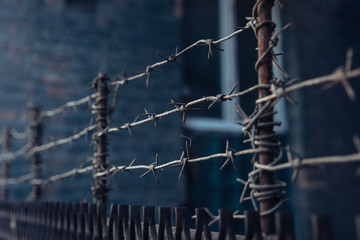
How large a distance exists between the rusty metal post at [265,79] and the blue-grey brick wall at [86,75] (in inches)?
145

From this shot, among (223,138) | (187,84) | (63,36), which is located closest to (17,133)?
(63,36)

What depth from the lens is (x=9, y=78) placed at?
194 inches

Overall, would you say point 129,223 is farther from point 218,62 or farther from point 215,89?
point 218,62

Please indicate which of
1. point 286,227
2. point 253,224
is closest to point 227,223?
point 253,224

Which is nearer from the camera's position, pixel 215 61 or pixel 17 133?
pixel 17 133

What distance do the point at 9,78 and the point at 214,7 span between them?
3.45m

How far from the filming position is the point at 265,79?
4.12 ft

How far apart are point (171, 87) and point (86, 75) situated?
121cm

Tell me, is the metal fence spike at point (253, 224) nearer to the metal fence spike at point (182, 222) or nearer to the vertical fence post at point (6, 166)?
the metal fence spike at point (182, 222)

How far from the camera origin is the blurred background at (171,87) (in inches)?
198

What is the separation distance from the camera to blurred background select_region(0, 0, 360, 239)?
5.04 metres

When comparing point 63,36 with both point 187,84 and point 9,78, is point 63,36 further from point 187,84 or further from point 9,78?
point 187,84

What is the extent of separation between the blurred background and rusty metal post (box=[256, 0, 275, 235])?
9.20 ft

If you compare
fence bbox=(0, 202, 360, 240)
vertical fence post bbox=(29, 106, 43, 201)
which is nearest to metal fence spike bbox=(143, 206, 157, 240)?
fence bbox=(0, 202, 360, 240)
